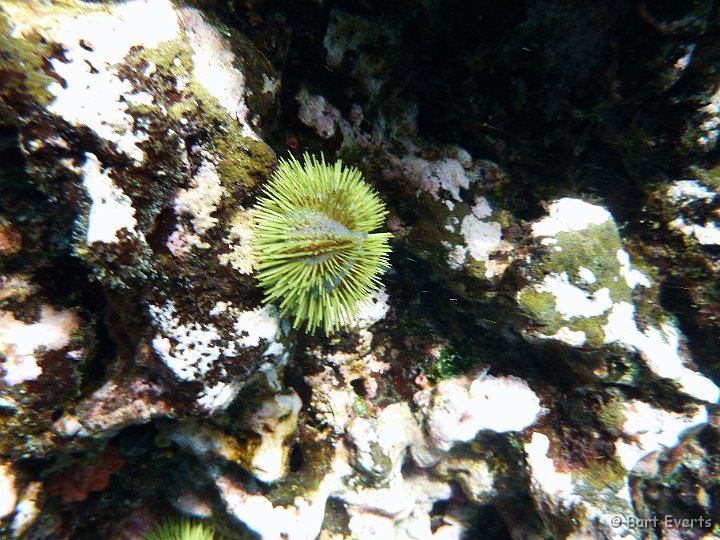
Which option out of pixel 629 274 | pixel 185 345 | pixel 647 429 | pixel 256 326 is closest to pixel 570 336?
pixel 629 274

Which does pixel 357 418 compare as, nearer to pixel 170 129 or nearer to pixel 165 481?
pixel 165 481

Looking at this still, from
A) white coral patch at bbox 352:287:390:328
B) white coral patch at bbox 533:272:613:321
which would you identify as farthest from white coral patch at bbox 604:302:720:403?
white coral patch at bbox 352:287:390:328

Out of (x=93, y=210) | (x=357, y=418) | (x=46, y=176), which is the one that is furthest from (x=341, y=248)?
(x=357, y=418)

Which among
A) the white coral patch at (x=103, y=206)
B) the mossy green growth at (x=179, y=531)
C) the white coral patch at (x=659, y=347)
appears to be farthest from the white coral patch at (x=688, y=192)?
the mossy green growth at (x=179, y=531)

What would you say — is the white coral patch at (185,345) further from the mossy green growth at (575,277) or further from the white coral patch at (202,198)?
the mossy green growth at (575,277)

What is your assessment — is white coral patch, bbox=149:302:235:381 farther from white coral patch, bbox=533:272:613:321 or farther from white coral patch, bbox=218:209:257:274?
white coral patch, bbox=533:272:613:321

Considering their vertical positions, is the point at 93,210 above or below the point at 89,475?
above
